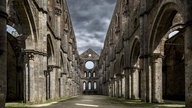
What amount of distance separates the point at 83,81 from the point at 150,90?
62805 millimetres

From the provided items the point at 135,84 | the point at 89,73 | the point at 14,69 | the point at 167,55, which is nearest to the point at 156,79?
the point at 135,84

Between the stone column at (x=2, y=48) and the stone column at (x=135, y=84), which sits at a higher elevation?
the stone column at (x=2, y=48)

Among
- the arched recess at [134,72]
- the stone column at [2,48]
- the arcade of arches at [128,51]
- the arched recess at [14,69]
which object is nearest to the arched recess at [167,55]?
the arcade of arches at [128,51]

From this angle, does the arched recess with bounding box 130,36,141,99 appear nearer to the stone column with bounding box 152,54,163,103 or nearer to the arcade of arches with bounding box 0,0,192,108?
the arcade of arches with bounding box 0,0,192,108

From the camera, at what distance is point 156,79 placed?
56.1ft

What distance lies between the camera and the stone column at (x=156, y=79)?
16.9m

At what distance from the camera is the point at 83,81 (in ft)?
260

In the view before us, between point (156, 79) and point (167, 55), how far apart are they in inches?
528

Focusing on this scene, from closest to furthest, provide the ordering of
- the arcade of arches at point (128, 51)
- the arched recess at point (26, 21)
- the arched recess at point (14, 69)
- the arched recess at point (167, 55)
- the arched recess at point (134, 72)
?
1. the arcade of arches at point (128, 51)
2. the arched recess at point (26, 21)
3. the arched recess at point (167, 55)
4. the arched recess at point (134, 72)
5. the arched recess at point (14, 69)

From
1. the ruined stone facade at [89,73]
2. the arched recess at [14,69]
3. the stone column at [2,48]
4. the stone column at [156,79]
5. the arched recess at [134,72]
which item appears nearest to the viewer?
the stone column at [2,48]

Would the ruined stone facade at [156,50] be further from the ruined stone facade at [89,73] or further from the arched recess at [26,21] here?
the ruined stone facade at [89,73]

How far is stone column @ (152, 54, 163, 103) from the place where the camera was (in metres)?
16.9

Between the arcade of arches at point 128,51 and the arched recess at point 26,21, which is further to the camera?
the arched recess at point 26,21

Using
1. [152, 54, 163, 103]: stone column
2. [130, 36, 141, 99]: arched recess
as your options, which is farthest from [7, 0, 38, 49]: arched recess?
[130, 36, 141, 99]: arched recess
